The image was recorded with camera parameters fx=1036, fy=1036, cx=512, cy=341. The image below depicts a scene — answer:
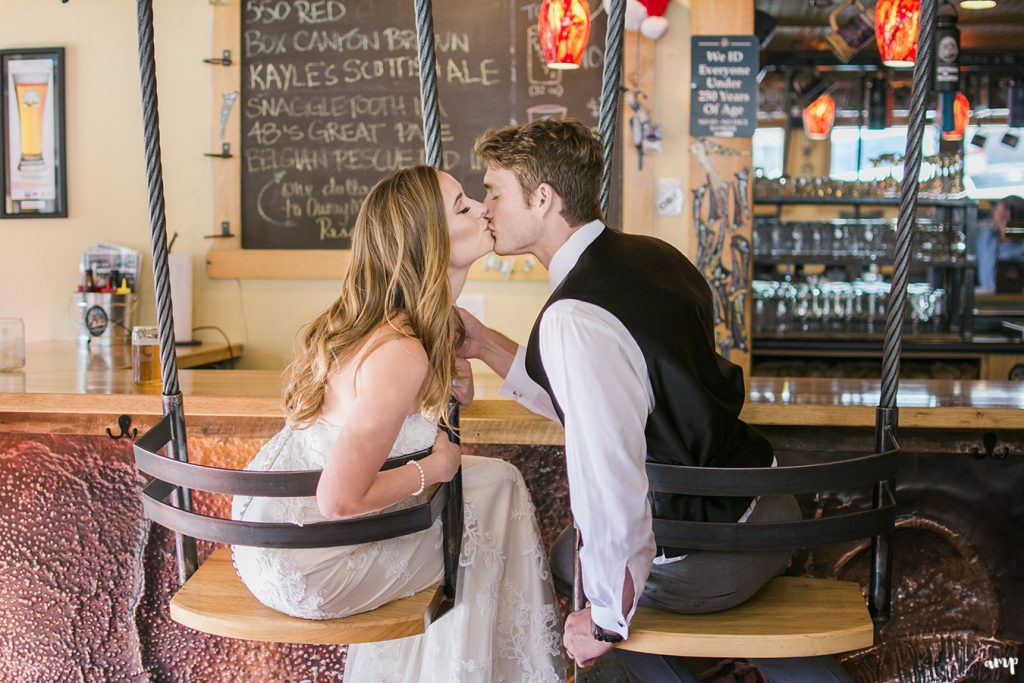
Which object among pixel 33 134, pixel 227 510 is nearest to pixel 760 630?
pixel 227 510

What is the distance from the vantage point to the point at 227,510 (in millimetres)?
2156

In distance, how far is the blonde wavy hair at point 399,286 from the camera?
165 centimetres

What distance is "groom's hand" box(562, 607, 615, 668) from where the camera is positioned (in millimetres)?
1490

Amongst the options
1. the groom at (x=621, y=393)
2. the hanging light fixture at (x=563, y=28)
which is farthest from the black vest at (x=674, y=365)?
the hanging light fixture at (x=563, y=28)

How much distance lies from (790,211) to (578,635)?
5974mm

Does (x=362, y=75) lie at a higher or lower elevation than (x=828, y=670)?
higher

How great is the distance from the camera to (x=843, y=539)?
1.47 metres

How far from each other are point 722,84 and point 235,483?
2.84 meters

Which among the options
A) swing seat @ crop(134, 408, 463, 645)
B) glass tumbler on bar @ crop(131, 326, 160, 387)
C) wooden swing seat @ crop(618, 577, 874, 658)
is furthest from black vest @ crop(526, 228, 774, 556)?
glass tumbler on bar @ crop(131, 326, 160, 387)

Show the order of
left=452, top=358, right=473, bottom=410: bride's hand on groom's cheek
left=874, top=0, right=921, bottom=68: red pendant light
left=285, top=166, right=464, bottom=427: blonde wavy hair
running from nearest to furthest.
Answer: left=285, top=166, right=464, bottom=427: blonde wavy hair < left=452, top=358, right=473, bottom=410: bride's hand on groom's cheek < left=874, top=0, right=921, bottom=68: red pendant light

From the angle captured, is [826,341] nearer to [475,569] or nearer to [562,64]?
[562,64]

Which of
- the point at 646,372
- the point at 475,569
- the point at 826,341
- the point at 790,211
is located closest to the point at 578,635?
the point at 475,569

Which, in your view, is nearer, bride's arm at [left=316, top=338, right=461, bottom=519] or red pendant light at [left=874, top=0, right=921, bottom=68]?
bride's arm at [left=316, top=338, right=461, bottom=519]

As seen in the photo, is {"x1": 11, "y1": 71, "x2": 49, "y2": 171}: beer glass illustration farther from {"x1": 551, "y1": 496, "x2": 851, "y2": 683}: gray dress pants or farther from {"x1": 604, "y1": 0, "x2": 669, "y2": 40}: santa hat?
{"x1": 551, "y1": 496, "x2": 851, "y2": 683}: gray dress pants
